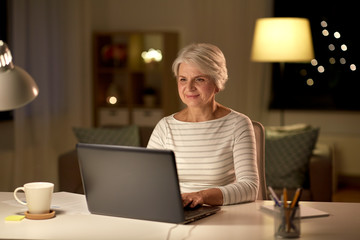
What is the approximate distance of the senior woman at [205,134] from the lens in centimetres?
221

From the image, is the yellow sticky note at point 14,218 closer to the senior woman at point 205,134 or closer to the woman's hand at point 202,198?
the woman's hand at point 202,198

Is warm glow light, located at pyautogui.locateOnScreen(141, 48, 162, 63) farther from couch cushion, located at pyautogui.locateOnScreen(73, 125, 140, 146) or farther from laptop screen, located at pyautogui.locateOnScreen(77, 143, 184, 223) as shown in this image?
laptop screen, located at pyautogui.locateOnScreen(77, 143, 184, 223)

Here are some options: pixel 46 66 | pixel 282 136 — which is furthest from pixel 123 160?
pixel 46 66

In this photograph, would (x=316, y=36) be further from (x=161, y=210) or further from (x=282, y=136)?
(x=161, y=210)

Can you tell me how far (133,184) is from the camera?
1.69 m

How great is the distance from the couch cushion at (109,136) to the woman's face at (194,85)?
6.57ft

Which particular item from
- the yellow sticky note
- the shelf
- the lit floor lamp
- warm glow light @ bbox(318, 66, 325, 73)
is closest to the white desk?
the yellow sticky note

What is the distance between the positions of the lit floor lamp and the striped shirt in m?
Result: 2.36

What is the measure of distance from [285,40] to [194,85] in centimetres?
245

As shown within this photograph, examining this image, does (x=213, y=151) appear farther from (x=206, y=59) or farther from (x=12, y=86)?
(x=12, y=86)

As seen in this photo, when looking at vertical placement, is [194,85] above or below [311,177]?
above

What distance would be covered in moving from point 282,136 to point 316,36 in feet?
7.24

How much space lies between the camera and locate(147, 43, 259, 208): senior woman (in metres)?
2.21

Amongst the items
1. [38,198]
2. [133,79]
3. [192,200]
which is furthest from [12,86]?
[133,79]
